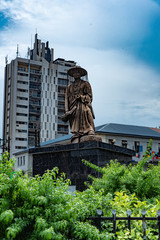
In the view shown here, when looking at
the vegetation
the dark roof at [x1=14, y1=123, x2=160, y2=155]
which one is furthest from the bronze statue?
the dark roof at [x1=14, y1=123, x2=160, y2=155]

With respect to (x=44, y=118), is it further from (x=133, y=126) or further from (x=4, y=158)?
(x=4, y=158)

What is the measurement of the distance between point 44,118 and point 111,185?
219 ft

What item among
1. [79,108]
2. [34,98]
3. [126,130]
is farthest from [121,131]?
[79,108]

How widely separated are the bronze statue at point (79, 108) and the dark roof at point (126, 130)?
36.7 m

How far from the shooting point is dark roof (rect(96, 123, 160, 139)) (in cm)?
5213

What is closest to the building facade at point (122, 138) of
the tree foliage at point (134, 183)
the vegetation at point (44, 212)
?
the tree foliage at point (134, 183)

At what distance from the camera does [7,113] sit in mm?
74312

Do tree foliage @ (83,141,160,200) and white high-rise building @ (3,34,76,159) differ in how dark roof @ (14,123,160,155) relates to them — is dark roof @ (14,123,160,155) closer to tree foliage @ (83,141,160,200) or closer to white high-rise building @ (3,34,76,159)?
white high-rise building @ (3,34,76,159)

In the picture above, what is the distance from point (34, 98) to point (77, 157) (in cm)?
6280

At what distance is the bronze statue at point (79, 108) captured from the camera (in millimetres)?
12953

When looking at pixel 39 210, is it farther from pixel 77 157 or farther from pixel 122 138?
pixel 122 138

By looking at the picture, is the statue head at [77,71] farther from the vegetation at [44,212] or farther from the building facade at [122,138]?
the building facade at [122,138]

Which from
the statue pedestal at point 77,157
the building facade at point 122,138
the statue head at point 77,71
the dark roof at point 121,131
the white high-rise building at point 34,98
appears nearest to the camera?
the statue pedestal at point 77,157

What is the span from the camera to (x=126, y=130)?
55406 millimetres
